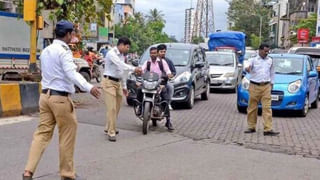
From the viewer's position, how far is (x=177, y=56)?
14.5 meters

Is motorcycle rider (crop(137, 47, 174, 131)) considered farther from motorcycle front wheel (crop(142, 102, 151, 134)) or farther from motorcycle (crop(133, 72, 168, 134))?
motorcycle front wheel (crop(142, 102, 151, 134))

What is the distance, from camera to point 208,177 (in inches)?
248

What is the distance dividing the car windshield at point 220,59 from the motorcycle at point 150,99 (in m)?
10.9

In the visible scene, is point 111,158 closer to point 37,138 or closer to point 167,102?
point 37,138

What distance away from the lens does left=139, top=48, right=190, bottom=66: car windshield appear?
14141 mm

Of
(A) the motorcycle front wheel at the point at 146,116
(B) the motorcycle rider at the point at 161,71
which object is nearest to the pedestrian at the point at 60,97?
(A) the motorcycle front wheel at the point at 146,116

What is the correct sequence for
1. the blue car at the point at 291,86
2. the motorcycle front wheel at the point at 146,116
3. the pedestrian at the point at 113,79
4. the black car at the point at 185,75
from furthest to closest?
the black car at the point at 185,75 → the blue car at the point at 291,86 → the motorcycle front wheel at the point at 146,116 → the pedestrian at the point at 113,79

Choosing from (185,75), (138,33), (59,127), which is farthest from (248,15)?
(59,127)

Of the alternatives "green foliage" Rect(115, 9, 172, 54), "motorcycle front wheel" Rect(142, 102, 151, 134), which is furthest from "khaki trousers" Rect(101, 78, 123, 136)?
"green foliage" Rect(115, 9, 172, 54)

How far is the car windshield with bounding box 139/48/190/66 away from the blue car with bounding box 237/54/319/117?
1925 mm

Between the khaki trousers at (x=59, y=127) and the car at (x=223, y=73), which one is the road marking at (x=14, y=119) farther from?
the car at (x=223, y=73)

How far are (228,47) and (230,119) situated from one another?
20.0 m

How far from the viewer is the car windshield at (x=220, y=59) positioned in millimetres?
20500

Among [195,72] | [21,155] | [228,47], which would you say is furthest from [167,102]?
[228,47]
